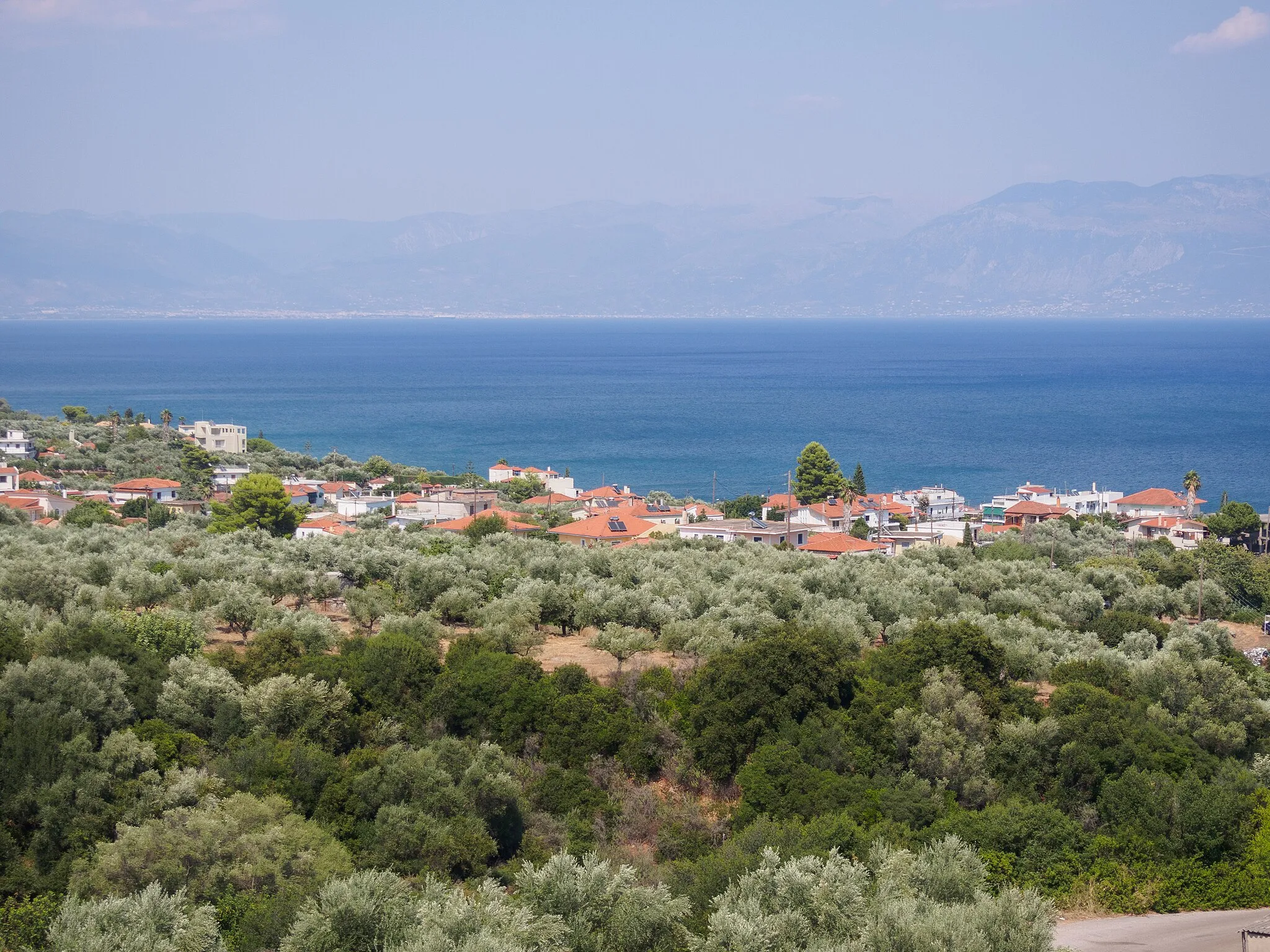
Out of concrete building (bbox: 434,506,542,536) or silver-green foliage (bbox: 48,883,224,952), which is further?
concrete building (bbox: 434,506,542,536)

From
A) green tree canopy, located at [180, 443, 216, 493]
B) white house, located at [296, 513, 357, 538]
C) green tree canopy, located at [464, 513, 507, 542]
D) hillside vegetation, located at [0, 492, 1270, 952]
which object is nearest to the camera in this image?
hillside vegetation, located at [0, 492, 1270, 952]

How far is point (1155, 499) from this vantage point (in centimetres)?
6262

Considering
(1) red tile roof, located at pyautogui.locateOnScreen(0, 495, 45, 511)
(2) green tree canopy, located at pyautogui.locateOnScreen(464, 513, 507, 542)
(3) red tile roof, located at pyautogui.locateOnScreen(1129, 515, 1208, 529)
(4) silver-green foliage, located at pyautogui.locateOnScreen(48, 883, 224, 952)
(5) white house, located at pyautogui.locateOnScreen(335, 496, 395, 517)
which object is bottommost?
(3) red tile roof, located at pyautogui.locateOnScreen(1129, 515, 1208, 529)

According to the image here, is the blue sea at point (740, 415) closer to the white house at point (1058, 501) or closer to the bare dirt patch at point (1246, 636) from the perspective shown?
the white house at point (1058, 501)

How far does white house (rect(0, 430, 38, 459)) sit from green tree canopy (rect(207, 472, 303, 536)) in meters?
27.0

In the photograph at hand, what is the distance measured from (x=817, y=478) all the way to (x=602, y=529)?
18.4 m

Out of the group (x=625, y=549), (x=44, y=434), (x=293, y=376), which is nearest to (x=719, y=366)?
(x=293, y=376)

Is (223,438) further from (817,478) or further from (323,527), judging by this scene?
(817,478)

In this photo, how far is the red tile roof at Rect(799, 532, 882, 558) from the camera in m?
41.8

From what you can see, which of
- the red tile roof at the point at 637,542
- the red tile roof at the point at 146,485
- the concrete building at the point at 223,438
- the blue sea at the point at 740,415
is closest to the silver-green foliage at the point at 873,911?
the red tile roof at the point at 637,542

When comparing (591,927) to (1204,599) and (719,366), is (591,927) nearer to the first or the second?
(1204,599)

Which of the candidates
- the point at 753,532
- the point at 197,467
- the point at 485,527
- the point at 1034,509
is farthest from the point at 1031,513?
the point at 197,467

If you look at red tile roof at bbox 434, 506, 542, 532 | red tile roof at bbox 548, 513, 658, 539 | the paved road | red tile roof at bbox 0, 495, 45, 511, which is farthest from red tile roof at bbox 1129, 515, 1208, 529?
red tile roof at bbox 0, 495, 45, 511

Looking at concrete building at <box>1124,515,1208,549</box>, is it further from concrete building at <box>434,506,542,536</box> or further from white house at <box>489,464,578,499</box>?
white house at <box>489,464,578,499</box>
